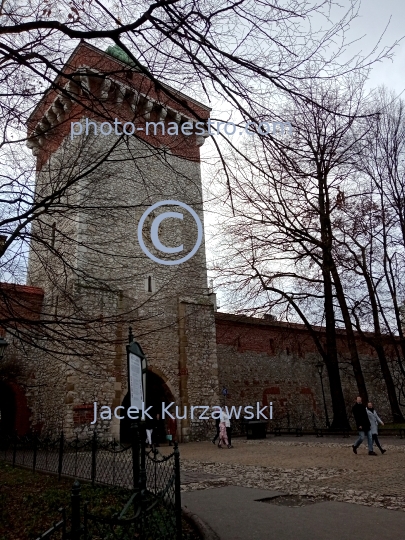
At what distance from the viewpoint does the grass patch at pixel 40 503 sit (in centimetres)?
518

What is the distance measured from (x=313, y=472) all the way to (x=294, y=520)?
3386 millimetres

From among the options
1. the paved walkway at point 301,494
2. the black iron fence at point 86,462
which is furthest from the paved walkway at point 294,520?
the black iron fence at point 86,462

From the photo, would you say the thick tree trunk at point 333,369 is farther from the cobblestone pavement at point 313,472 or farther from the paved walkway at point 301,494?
the paved walkway at point 301,494

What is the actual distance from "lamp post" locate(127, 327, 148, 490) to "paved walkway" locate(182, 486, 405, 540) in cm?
94

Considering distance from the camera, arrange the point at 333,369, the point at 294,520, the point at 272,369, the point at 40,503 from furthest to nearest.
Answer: the point at 272,369, the point at 333,369, the point at 40,503, the point at 294,520

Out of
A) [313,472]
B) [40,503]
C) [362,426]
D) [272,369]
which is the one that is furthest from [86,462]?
[272,369]

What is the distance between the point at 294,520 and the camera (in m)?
4.34

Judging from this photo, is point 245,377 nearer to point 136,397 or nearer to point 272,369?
point 272,369

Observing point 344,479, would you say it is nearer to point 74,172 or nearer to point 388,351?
point 74,172

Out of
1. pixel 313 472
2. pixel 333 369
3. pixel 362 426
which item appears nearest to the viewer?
pixel 313 472

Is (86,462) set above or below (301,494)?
above

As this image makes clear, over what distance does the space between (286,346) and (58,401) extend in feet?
39.4

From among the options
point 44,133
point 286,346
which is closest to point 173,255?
A: point 286,346

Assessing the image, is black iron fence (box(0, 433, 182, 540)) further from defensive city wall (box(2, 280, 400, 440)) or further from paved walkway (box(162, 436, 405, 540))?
defensive city wall (box(2, 280, 400, 440))
